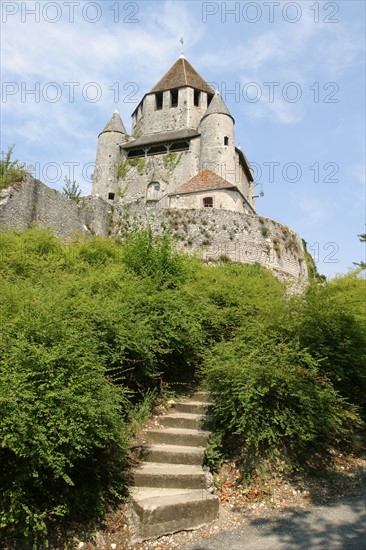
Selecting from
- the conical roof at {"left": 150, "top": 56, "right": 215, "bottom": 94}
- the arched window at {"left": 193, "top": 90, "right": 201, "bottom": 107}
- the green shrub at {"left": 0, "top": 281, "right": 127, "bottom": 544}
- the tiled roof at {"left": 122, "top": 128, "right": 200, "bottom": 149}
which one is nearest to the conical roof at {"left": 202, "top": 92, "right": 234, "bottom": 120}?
the tiled roof at {"left": 122, "top": 128, "right": 200, "bottom": 149}

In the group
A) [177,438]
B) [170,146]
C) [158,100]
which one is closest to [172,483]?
[177,438]

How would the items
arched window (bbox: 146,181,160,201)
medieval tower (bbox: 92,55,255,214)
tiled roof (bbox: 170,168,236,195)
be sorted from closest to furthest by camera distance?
tiled roof (bbox: 170,168,236,195) → medieval tower (bbox: 92,55,255,214) → arched window (bbox: 146,181,160,201)

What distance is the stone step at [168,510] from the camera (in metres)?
4.54

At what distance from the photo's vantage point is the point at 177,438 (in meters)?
5.99

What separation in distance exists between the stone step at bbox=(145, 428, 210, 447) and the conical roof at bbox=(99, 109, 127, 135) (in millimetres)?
35512

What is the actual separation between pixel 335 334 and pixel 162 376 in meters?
2.86

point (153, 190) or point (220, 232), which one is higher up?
point (153, 190)

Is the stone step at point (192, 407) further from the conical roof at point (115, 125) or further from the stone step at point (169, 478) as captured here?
the conical roof at point (115, 125)

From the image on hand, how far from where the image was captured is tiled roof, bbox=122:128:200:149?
36.4m

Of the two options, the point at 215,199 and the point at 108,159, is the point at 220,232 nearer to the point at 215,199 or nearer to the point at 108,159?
the point at 215,199

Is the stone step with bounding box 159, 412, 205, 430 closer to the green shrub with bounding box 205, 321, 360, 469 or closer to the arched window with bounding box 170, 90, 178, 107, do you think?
the green shrub with bounding box 205, 321, 360, 469

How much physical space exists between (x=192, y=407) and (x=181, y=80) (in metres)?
38.0

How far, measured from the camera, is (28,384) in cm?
411

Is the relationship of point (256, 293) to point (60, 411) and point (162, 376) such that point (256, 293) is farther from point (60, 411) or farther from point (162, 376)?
point (60, 411)
